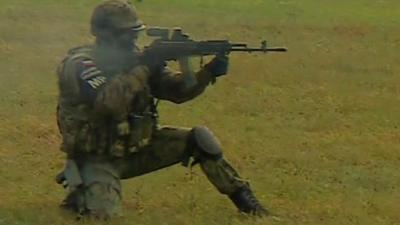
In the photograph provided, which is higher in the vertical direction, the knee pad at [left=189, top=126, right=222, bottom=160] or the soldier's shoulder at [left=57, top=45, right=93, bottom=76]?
the soldier's shoulder at [left=57, top=45, right=93, bottom=76]

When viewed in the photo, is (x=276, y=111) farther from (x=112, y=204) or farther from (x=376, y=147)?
(x=112, y=204)

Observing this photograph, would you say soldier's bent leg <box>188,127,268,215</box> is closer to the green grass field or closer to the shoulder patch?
the green grass field

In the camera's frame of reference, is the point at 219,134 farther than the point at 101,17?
Yes

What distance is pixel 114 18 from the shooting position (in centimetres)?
684

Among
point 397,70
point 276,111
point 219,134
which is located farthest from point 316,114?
point 397,70

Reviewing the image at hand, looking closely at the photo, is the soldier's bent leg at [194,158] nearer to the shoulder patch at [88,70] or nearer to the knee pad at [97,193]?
the knee pad at [97,193]

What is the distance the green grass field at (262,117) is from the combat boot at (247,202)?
0.22 feet

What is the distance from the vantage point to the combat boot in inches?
280

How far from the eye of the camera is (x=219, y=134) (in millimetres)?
10180

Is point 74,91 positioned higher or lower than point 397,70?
higher

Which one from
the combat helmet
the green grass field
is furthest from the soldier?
the green grass field

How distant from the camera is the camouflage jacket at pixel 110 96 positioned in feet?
22.2

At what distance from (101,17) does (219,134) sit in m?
3.48

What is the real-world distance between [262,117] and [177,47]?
4.31 metres
